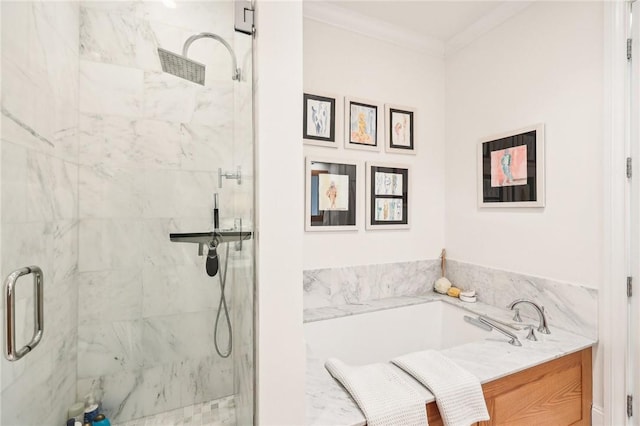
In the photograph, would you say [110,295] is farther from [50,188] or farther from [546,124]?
[546,124]

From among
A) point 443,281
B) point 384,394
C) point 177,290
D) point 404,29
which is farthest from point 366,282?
point 404,29

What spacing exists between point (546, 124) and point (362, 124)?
1.13 metres

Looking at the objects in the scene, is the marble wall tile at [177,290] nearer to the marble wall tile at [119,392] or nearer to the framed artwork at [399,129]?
the marble wall tile at [119,392]

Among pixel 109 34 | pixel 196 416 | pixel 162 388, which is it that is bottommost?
→ pixel 196 416

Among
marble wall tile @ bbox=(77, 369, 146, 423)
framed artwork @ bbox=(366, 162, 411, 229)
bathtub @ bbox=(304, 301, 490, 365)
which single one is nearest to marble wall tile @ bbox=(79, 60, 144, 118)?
marble wall tile @ bbox=(77, 369, 146, 423)

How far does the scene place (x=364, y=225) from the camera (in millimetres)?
2229

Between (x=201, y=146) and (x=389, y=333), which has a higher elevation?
(x=201, y=146)

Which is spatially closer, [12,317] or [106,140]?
[12,317]

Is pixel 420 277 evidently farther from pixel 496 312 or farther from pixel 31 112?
pixel 31 112

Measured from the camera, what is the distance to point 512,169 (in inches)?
77.2

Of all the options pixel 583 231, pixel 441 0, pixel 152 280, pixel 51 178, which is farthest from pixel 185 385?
pixel 441 0

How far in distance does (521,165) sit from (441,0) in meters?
1.21

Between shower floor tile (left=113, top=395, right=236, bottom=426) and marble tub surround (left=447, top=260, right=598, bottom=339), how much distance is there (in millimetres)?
1783

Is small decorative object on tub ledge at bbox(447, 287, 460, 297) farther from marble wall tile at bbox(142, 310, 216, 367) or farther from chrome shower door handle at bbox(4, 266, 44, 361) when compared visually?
chrome shower door handle at bbox(4, 266, 44, 361)
